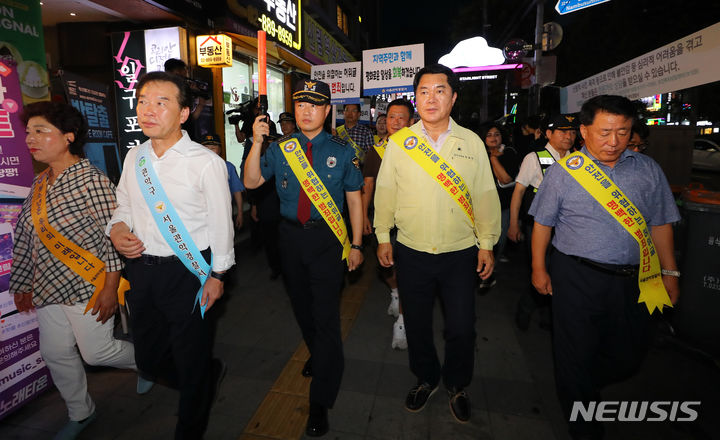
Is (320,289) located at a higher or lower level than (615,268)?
lower

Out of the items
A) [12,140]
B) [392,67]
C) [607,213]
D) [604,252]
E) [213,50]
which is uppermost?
[213,50]

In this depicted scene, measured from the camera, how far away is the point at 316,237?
122 inches

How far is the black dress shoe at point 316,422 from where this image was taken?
9.71ft

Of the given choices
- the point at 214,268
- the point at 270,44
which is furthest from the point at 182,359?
the point at 270,44

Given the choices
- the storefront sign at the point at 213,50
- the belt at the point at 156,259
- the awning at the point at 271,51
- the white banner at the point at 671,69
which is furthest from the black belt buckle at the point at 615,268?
the awning at the point at 271,51

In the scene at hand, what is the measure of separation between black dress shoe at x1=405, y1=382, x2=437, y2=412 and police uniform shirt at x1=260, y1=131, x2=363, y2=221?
5.11 ft

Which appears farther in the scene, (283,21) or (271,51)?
(283,21)

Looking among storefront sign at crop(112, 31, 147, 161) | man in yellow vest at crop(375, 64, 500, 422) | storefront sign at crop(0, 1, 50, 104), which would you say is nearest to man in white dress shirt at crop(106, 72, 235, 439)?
man in yellow vest at crop(375, 64, 500, 422)

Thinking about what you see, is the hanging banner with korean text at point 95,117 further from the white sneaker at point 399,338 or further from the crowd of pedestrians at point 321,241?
the white sneaker at point 399,338

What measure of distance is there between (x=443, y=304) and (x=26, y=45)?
3797mm

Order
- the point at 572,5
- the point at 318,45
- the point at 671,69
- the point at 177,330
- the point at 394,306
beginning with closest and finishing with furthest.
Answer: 1. the point at 177,330
2. the point at 671,69
3. the point at 394,306
4. the point at 572,5
5. the point at 318,45

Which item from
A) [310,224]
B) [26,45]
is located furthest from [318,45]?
[310,224]

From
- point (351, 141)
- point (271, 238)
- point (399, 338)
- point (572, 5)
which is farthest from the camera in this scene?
point (572, 5)

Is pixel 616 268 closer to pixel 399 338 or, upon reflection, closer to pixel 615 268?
pixel 615 268
